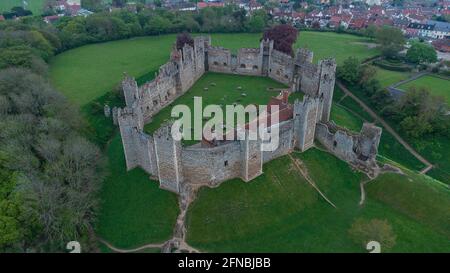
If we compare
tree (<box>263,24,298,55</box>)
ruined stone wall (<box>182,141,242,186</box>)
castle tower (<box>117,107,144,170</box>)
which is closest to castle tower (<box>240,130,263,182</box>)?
ruined stone wall (<box>182,141,242,186</box>)

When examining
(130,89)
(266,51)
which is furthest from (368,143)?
(130,89)

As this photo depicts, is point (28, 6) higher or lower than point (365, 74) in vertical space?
higher

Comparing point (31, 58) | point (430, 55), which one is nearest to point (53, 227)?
point (31, 58)

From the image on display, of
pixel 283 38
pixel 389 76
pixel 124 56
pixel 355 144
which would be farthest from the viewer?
pixel 124 56

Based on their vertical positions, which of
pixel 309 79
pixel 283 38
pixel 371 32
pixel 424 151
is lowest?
pixel 424 151

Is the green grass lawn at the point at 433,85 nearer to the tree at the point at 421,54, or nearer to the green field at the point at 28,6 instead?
the tree at the point at 421,54

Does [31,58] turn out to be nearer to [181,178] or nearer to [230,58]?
[230,58]

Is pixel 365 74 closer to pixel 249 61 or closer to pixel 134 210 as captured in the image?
pixel 249 61
